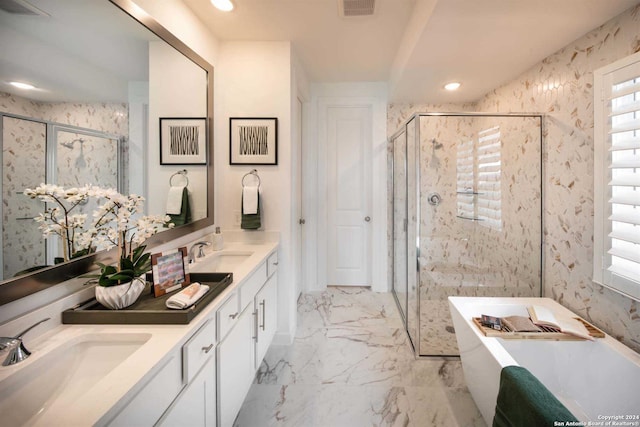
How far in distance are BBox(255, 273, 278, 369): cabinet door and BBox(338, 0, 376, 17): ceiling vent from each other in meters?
1.99

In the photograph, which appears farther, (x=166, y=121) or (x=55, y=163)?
(x=166, y=121)

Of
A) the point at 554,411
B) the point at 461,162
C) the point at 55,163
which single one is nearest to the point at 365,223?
the point at 461,162

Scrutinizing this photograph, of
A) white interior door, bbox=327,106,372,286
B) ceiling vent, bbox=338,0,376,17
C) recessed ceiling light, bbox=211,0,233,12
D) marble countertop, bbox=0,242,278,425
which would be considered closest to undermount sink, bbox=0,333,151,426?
marble countertop, bbox=0,242,278,425

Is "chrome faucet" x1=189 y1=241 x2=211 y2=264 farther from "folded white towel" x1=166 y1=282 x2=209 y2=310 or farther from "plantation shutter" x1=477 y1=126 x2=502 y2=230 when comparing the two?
"plantation shutter" x1=477 y1=126 x2=502 y2=230

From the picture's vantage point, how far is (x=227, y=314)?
132 centimetres

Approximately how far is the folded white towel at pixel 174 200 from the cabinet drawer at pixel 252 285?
0.64 meters

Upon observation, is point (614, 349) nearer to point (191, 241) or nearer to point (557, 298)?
point (557, 298)

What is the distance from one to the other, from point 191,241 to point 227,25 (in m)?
1.65

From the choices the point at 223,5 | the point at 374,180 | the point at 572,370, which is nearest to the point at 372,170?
the point at 374,180

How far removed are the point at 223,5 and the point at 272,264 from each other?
1.83 metres

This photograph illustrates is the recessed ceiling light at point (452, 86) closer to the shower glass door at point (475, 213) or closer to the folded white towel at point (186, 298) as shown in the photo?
the shower glass door at point (475, 213)

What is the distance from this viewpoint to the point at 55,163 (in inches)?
39.3

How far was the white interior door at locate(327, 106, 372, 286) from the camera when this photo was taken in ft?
11.3

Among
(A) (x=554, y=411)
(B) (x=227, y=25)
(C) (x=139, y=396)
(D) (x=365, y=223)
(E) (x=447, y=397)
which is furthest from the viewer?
(D) (x=365, y=223)
